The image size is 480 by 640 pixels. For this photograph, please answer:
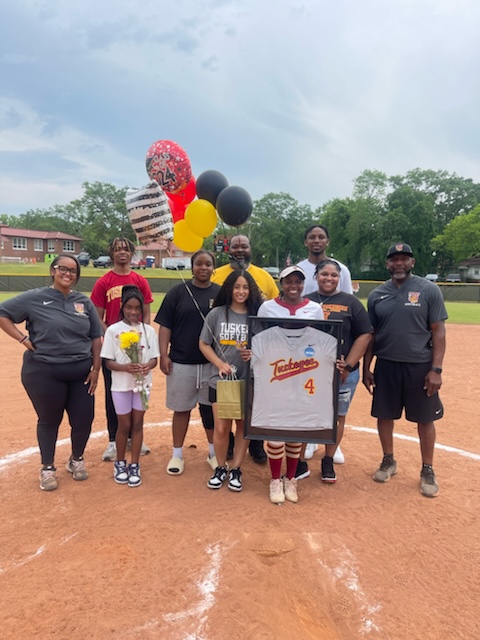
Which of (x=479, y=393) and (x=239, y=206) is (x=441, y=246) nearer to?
(x=479, y=393)

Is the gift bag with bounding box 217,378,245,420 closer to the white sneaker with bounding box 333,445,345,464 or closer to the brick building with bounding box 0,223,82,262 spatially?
the white sneaker with bounding box 333,445,345,464

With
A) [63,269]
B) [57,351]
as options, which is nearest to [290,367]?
[57,351]

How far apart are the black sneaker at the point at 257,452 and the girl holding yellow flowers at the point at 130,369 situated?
115cm

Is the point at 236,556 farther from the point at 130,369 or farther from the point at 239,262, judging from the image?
the point at 239,262

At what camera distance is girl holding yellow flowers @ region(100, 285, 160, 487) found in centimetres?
361

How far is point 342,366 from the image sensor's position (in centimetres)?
338

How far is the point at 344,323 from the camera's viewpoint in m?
3.70

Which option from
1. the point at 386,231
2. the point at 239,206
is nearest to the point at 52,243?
the point at 386,231

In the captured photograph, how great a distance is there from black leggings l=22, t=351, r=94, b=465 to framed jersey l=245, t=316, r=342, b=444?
143 cm

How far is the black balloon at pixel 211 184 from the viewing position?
198 inches

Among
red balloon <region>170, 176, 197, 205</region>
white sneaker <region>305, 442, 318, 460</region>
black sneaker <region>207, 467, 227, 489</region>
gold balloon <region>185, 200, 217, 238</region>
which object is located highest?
red balloon <region>170, 176, 197, 205</region>

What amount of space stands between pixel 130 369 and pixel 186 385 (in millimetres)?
543

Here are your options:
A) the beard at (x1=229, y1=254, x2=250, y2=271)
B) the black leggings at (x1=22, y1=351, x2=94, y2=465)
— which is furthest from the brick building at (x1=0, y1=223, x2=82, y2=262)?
→ the black leggings at (x1=22, y1=351, x2=94, y2=465)

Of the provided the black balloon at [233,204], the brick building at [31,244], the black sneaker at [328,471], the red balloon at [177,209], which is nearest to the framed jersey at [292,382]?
the black sneaker at [328,471]
